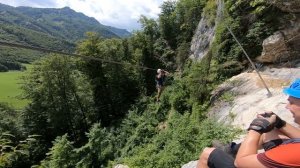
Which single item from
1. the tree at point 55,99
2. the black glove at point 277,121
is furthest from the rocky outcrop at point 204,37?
the black glove at point 277,121

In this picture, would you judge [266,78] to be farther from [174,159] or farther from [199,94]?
[174,159]

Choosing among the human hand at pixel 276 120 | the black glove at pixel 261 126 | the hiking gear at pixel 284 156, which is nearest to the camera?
the hiking gear at pixel 284 156

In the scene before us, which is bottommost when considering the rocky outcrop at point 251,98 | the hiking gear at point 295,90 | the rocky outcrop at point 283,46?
the rocky outcrop at point 251,98

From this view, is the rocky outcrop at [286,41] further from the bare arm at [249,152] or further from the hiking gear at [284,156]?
the hiking gear at [284,156]

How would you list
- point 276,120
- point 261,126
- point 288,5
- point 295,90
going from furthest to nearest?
1. point 288,5
2. point 276,120
3. point 261,126
4. point 295,90

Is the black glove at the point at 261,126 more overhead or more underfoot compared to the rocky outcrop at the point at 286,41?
more underfoot

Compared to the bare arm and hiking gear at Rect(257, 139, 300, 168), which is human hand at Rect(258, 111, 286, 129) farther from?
hiking gear at Rect(257, 139, 300, 168)

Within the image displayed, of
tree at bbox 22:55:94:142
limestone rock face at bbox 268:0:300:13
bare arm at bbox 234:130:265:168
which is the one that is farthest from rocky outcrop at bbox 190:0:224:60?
bare arm at bbox 234:130:265:168

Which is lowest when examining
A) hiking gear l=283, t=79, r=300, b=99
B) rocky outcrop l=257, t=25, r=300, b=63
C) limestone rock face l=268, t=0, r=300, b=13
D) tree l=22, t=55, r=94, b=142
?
tree l=22, t=55, r=94, b=142

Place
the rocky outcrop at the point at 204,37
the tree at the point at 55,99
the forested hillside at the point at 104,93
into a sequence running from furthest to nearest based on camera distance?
1. the tree at the point at 55,99
2. the forested hillside at the point at 104,93
3. the rocky outcrop at the point at 204,37

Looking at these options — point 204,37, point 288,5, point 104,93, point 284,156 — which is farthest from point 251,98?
point 104,93

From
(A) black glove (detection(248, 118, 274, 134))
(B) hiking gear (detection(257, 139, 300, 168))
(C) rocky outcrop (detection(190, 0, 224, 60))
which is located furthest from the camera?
(C) rocky outcrop (detection(190, 0, 224, 60))

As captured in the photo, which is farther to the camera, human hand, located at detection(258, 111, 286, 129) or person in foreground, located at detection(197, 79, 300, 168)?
human hand, located at detection(258, 111, 286, 129)

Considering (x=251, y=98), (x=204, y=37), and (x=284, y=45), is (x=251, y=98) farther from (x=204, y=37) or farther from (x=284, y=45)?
(x=204, y=37)
